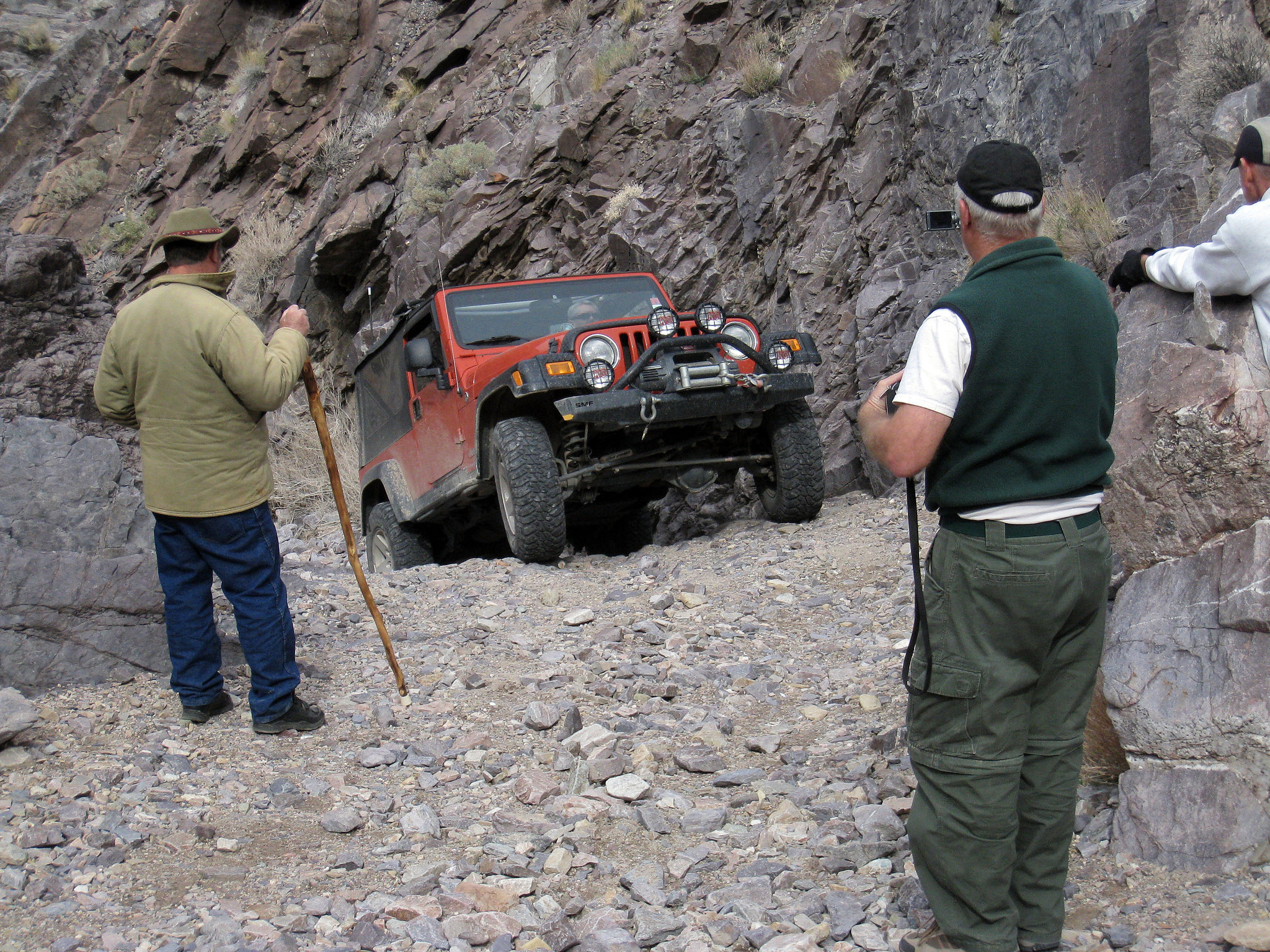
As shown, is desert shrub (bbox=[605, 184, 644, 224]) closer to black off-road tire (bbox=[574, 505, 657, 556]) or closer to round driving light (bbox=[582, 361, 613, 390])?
black off-road tire (bbox=[574, 505, 657, 556])

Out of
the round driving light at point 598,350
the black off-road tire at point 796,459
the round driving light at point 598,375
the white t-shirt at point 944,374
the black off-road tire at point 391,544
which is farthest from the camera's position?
the black off-road tire at point 391,544

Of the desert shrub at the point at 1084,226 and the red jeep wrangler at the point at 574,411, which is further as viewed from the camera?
the desert shrub at the point at 1084,226

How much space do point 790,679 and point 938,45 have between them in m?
7.34

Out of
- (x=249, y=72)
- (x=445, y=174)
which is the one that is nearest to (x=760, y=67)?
(x=445, y=174)

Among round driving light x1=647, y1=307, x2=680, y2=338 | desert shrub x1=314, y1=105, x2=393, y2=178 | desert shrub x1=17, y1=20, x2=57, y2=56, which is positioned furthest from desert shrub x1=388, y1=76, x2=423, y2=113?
desert shrub x1=17, y1=20, x2=57, y2=56

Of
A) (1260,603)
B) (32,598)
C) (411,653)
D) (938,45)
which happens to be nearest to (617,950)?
(1260,603)

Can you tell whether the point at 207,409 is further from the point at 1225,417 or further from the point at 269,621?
the point at 1225,417

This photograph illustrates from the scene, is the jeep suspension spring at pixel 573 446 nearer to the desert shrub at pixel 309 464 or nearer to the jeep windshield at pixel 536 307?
the jeep windshield at pixel 536 307

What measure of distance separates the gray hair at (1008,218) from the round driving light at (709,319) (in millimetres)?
4115

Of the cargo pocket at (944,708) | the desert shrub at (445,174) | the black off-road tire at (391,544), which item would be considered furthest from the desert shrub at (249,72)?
the cargo pocket at (944,708)

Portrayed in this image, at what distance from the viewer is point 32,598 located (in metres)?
4.00

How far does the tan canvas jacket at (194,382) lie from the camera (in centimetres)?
352

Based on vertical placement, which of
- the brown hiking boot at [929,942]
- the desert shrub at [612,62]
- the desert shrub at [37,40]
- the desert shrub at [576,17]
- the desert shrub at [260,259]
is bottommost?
the brown hiking boot at [929,942]

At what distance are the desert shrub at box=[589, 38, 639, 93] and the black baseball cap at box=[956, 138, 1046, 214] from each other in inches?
493
